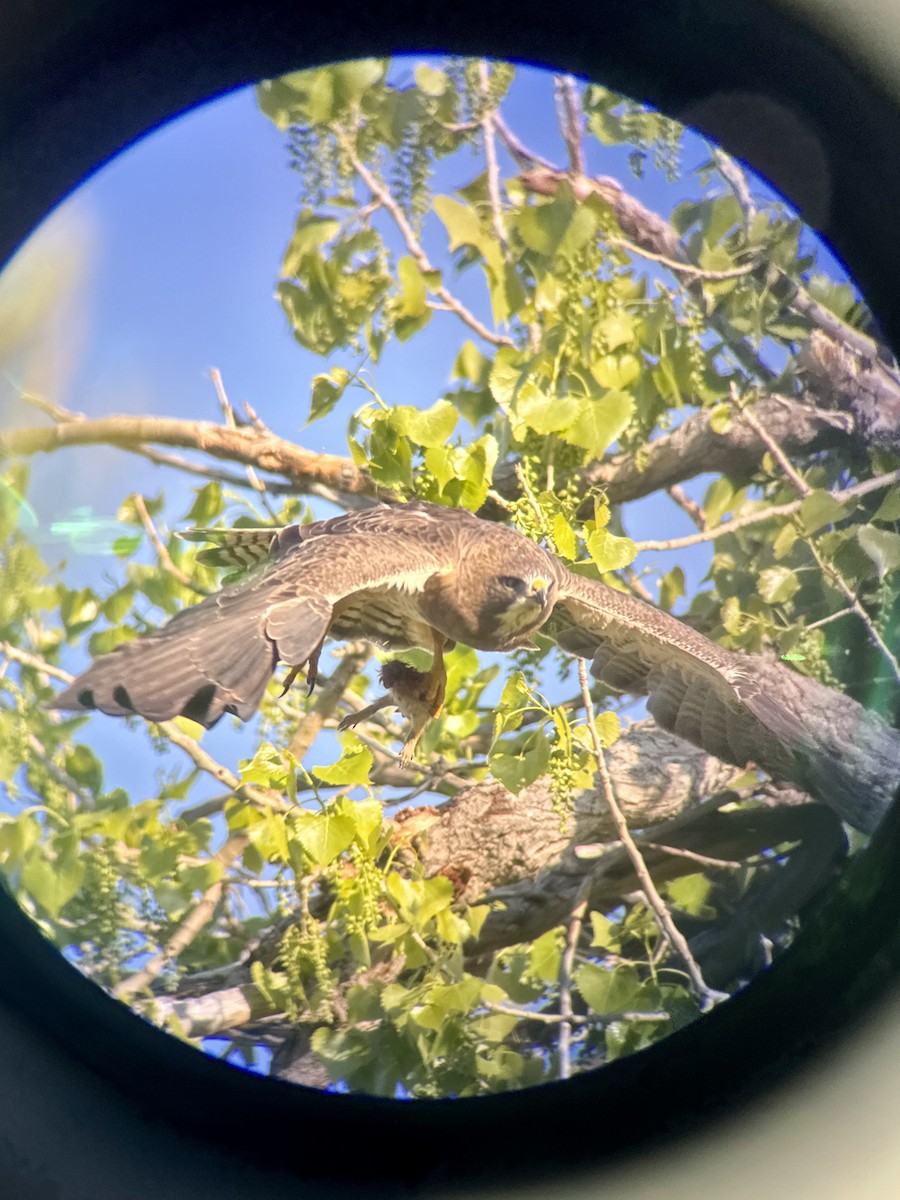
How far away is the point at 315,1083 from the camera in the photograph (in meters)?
1.01

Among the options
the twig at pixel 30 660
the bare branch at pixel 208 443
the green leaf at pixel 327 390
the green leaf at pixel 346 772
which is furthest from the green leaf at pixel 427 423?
the twig at pixel 30 660

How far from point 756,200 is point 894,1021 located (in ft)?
2.85

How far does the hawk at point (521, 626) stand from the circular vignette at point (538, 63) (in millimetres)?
177

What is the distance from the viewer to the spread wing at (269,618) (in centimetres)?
72

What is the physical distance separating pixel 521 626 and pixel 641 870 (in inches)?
14.6

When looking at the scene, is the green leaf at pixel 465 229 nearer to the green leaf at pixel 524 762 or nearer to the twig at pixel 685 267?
the twig at pixel 685 267

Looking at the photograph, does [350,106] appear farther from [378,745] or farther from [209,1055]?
[209,1055]

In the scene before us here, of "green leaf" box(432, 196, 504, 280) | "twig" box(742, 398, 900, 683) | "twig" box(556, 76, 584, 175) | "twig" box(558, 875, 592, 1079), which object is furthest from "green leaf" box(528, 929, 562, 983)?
"twig" box(556, 76, 584, 175)

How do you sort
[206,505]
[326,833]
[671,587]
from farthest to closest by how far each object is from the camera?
[671,587] → [206,505] → [326,833]

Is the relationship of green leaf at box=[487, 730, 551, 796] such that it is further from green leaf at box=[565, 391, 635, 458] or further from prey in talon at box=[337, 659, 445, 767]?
green leaf at box=[565, 391, 635, 458]

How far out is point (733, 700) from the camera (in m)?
1.20

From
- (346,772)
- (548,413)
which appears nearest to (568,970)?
(346,772)

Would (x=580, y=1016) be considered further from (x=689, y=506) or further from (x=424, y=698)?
(x=689, y=506)

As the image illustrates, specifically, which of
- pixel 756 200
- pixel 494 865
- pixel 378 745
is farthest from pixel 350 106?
pixel 494 865
